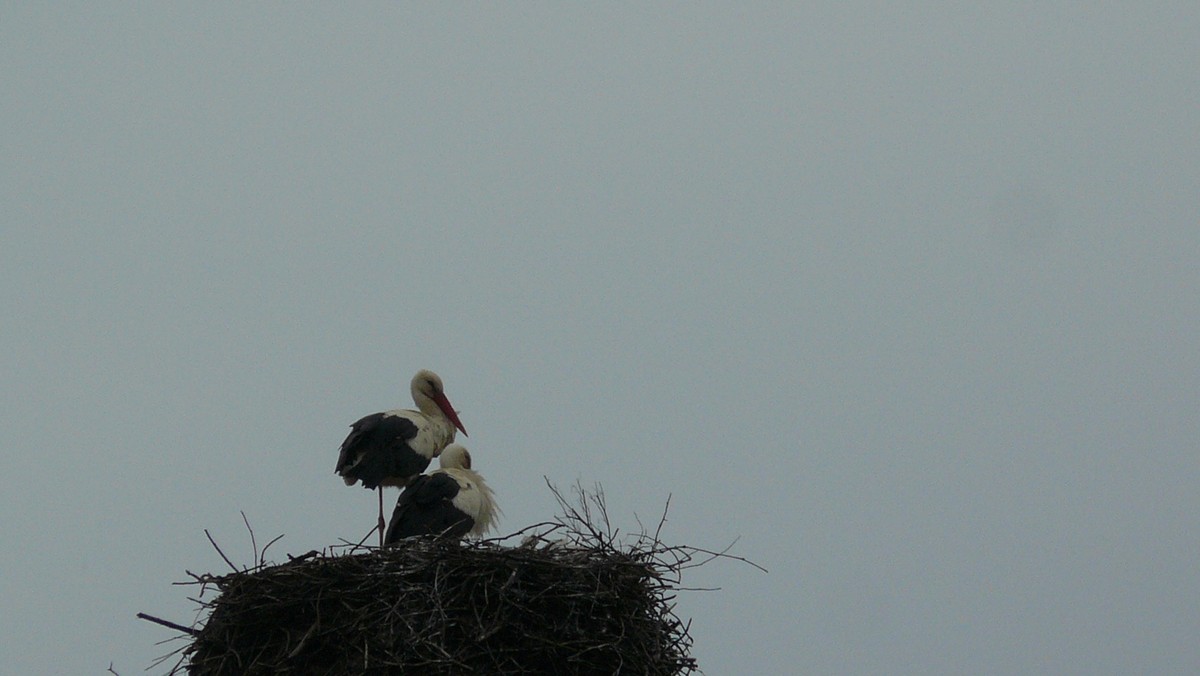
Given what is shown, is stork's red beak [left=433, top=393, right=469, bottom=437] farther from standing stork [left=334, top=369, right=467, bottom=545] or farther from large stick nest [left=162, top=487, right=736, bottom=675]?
large stick nest [left=162, top=487, right=736, bottom=675]

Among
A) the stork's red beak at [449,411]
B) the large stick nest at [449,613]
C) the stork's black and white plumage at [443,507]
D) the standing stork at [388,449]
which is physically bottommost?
the large stick nest at [449,613]

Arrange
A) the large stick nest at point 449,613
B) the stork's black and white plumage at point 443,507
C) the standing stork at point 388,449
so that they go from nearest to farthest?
the large stick nest at point 449,613
the stork's black and white plumage at point 443,507
the standing stork at point 388,449

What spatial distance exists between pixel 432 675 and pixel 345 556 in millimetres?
708

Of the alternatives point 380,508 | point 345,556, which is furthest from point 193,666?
point 380,508

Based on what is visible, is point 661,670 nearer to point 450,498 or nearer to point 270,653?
point 270,653

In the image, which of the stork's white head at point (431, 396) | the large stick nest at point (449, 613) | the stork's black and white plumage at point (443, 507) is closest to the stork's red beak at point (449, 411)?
the stork's white head at point (431, 396)

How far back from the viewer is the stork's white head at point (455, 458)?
9.19 metres

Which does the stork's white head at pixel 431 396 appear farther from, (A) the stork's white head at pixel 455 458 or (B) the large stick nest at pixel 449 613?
(B) the large stick nest at pixel 449 613

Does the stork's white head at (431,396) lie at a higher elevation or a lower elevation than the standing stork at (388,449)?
higher

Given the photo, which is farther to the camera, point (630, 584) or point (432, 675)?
point (630, 584)

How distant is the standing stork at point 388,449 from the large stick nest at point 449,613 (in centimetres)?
212

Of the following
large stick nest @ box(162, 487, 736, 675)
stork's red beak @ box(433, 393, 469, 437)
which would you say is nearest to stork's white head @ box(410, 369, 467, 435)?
stork's red beak @ box(433, 393, 469, 437)

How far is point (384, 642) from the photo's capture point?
20.4ft

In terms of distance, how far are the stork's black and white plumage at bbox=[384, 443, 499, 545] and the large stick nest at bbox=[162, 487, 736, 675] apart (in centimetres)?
150
